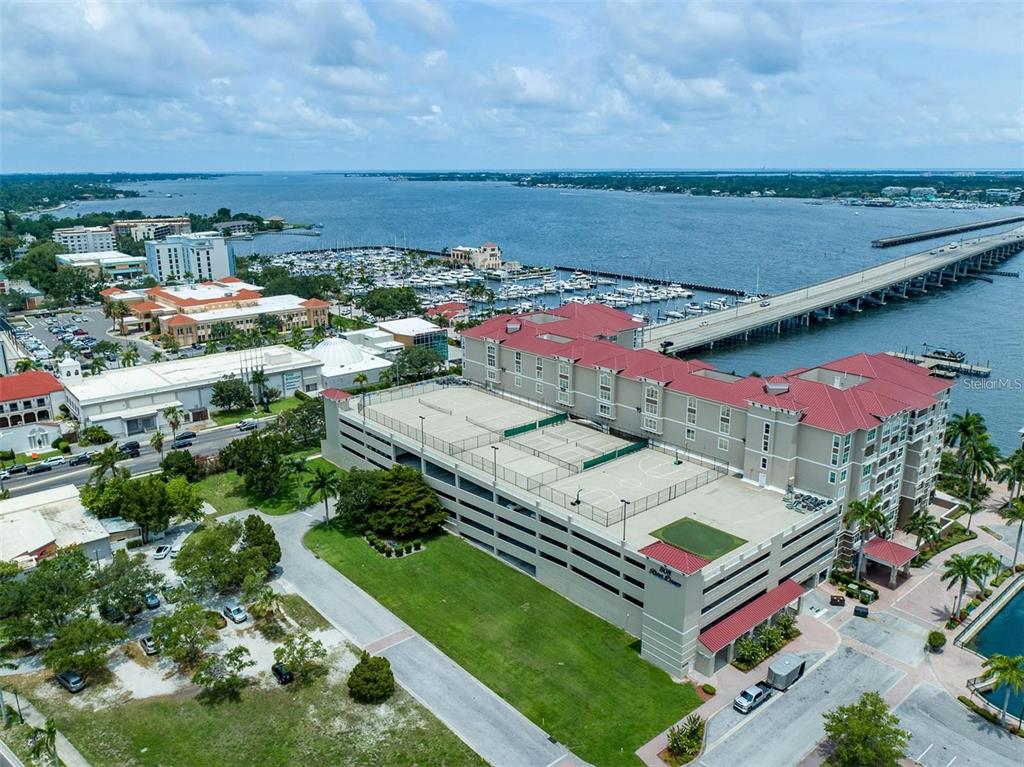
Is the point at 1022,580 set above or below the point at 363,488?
below

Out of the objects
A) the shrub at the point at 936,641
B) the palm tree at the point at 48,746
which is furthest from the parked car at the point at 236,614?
the shrub at the point at 936,641

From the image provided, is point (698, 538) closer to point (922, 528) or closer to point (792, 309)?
point (922, 528)

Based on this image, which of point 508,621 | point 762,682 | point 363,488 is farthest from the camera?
point 363,488

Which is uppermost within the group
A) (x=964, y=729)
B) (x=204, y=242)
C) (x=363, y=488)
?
(x=204, y=242)

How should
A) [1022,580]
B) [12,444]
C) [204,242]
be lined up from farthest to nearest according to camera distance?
[204,242], [12,444], [1022,580]

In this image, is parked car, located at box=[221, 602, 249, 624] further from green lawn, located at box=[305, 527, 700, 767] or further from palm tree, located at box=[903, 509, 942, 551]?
palm tree, located at box=[903, 509, 942, 551]

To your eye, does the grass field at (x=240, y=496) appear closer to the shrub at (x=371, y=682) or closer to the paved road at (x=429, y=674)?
the paved road at (x=429, y=674)

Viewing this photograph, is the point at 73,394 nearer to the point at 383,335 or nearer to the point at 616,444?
the point at 383,335

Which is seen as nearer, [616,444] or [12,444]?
[616,444]

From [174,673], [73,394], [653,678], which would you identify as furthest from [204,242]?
[653,678]
